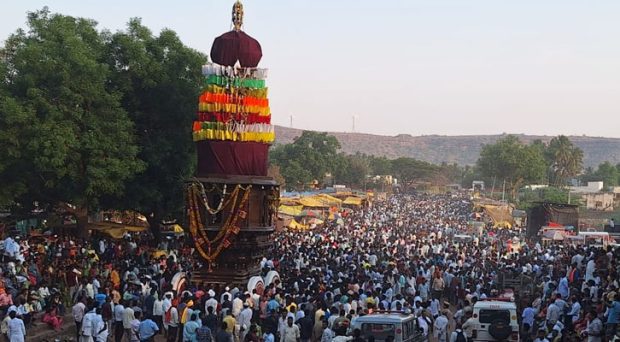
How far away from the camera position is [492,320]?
→ 59.0 ft

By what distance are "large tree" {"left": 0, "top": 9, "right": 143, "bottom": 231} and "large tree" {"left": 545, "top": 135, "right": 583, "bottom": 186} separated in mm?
111446

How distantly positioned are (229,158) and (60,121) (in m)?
7.13

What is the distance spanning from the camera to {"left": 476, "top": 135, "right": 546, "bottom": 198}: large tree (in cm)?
11756

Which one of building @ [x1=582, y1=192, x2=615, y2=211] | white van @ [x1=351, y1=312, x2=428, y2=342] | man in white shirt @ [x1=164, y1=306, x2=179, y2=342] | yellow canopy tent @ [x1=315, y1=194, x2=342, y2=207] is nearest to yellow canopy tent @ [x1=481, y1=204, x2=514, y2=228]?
yellow canopy tent @ [x1=315, y1=194, x2=342, y2=207]

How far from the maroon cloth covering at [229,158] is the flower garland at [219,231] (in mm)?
805

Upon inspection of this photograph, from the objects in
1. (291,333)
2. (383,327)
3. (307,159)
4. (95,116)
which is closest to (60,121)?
(95,116)

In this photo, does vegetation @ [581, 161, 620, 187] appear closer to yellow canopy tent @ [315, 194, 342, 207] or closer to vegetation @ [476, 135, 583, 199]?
vegetation @ [476, 135, 583, 199]

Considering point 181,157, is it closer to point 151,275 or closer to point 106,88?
point 106,88

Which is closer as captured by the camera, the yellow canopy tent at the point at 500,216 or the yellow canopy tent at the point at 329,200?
the yellow canopy tent at the point at 500,216

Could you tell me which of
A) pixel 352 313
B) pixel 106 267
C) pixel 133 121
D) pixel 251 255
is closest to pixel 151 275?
pixel 106 267

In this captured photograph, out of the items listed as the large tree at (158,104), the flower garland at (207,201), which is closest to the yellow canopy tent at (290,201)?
the large tree at (158,104)

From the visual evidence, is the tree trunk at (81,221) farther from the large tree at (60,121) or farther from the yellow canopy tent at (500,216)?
the yellow canopy tent at (500,216)

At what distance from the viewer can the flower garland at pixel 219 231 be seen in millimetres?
25000

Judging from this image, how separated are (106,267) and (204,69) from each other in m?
6.87
